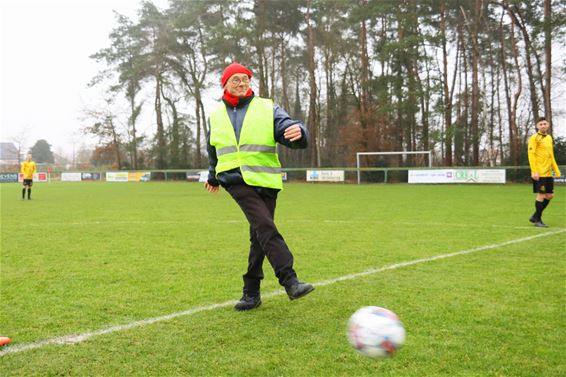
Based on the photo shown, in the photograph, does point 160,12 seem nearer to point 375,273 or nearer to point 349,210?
point 349,210

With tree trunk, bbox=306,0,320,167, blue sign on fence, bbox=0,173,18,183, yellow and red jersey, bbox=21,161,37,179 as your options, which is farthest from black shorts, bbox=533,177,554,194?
blue sign on fence, bbox=0,173,18,183

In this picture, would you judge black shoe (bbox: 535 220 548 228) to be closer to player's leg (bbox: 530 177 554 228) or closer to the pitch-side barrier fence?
player's leg (bbox: 530 177 554 228)

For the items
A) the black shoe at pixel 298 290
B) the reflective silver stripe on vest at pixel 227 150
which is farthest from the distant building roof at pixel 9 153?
the black shoe at pixel 298 290

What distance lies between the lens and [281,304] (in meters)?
4.33

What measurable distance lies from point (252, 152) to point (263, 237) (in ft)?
2.32

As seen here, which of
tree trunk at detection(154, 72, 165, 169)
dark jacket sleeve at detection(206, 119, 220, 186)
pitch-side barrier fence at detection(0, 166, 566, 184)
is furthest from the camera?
tree trunk at detection(154, 72, 165, 169)

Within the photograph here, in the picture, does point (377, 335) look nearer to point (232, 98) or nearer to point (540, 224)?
point (232, 98)

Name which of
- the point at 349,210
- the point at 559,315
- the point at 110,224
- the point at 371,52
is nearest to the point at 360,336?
the point at 559,315

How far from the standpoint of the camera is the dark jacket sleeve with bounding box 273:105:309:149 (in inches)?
150

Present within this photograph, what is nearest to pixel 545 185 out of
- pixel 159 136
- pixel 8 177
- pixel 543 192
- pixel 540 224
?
pixel 543 192

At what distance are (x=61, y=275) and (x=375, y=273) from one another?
364 cm

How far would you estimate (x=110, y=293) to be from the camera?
4.72 metres

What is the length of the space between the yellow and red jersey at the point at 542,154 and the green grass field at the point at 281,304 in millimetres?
1324

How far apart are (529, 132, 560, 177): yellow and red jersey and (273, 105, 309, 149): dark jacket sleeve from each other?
22.6ft
